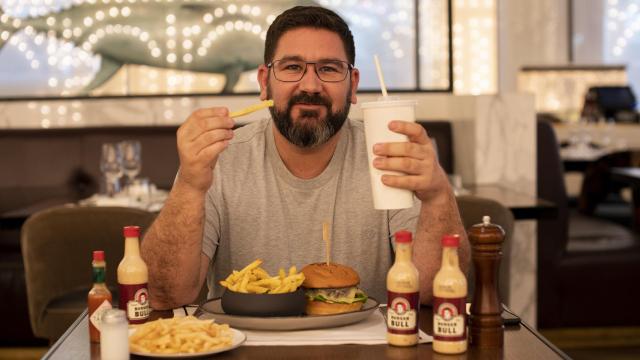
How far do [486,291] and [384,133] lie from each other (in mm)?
306

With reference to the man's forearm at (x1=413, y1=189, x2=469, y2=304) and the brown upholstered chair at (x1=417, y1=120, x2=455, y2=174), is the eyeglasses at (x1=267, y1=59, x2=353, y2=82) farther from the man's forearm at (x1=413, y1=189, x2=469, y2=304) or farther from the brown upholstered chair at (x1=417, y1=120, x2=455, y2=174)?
the brown upholstered chair at (x1=417, y1=120, x2=455, y2=174)

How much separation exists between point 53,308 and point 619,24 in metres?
8.97

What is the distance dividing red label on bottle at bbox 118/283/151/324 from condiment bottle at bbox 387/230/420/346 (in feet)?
→ 1.41

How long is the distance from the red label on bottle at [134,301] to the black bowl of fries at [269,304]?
0.16 m

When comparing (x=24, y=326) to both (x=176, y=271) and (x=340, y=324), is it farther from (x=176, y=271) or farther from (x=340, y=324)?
(x=340, y=324)

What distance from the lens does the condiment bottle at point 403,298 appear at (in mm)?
1640

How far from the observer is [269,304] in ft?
5.74

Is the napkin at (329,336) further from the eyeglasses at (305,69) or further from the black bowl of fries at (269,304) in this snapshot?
the eyeglasses at (305,69)

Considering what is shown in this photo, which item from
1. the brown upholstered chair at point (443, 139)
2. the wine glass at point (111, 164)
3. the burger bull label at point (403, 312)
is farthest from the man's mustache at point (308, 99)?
the brown upholstered chair at point (443, 139)

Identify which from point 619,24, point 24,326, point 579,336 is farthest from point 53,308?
point 619,24

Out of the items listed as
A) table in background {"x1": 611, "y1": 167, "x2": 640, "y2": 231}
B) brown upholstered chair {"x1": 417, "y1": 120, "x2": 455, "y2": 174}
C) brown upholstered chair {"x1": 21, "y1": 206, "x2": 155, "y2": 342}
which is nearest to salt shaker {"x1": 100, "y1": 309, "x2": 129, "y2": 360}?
brown upholstered chair {"x1": 21, "y1": 206, "x2": 155, "y2": 342}

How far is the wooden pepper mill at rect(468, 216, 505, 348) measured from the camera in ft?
5.52

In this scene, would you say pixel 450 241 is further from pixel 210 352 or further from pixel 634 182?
pixel 634 182

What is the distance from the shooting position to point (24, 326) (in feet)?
15.6
